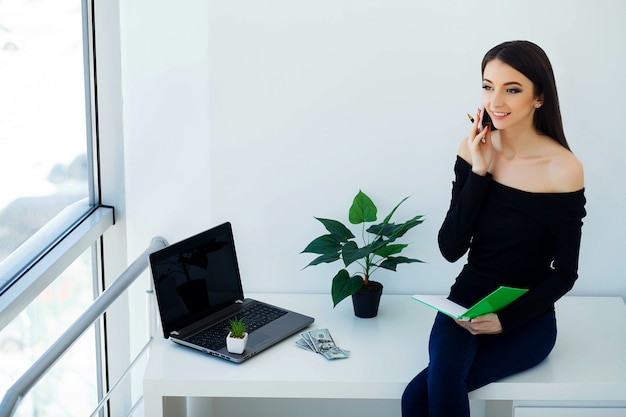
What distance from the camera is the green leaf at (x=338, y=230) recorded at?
2361mm

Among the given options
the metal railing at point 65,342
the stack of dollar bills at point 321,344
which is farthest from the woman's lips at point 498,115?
the metal railing at point 65,342

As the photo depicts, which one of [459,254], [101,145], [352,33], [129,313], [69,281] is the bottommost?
[129,313]

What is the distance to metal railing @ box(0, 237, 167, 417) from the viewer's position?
147 centimetres

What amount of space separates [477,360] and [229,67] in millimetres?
1106

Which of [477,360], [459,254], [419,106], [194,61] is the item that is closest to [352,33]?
[419,106]

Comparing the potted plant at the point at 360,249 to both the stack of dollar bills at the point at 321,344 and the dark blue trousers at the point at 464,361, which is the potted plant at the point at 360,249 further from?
the dark blue trousers at the point at 464,361

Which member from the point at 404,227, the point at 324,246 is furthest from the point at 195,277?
the point at 404,227

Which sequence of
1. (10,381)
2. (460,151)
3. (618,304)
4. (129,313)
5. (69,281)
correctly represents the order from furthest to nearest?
1. (129,313)
2. (618,304)
3. (69,281)
4. (460,151)
5. (10,381)

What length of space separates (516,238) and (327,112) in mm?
719

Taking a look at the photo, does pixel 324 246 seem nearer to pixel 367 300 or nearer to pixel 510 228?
pixel 367 300

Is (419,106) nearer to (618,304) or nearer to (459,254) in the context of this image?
(459,254)

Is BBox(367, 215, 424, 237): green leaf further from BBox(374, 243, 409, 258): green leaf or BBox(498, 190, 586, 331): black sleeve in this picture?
BBox(498, 190, 586, 331): black sleeve

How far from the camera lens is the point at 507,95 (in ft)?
6.50

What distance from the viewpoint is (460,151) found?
214 cm
